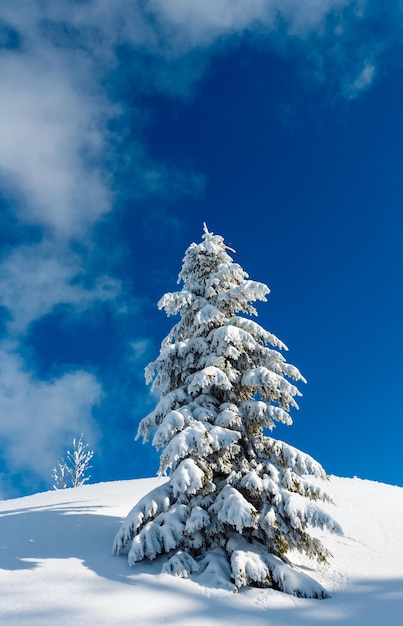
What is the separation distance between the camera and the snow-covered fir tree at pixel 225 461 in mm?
8969

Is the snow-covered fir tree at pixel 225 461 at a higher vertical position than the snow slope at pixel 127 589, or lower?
higher

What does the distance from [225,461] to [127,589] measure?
12.2ft

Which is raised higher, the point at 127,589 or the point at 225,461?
the point at 225,461

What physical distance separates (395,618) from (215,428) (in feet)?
16.0

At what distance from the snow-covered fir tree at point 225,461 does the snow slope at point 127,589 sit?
0.51 metres

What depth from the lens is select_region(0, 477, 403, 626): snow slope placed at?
6883 mm

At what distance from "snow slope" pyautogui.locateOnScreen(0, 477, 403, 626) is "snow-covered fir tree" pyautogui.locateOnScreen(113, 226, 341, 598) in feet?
1.67

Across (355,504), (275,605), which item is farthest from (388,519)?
(275,605)

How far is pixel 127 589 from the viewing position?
782cm

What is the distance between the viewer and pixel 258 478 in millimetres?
9562

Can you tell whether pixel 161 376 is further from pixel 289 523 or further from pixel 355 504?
pixel 355 504

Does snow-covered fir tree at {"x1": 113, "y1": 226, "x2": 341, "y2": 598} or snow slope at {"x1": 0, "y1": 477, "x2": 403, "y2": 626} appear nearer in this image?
snow slope at {"x1": 0, "y1": 477, "x2": 403, "y2": 626}

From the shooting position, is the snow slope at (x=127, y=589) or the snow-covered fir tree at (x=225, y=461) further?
the snow-covered fir tree at (x=225, y=461)

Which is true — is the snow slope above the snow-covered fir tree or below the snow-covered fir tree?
below
